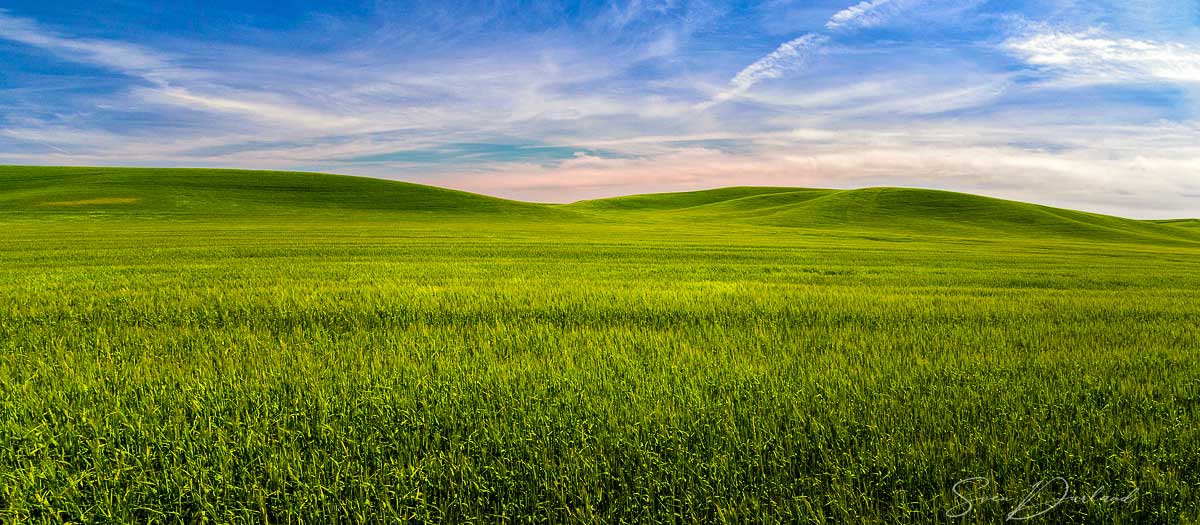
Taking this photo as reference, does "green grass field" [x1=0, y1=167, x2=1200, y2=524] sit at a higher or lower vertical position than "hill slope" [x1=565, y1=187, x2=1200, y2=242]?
lower

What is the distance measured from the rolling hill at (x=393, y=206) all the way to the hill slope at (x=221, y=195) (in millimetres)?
122

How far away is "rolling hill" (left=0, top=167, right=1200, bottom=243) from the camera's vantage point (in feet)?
181

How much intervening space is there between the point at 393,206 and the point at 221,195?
2151 cm

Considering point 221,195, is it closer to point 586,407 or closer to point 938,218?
point 586,407

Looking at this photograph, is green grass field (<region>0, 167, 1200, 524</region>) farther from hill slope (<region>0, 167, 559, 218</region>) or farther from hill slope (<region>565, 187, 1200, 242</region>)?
hill slope (<region>565, 187, 1200, 242</region>)

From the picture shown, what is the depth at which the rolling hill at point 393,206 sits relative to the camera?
55062 mm

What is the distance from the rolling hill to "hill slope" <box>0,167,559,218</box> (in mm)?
122

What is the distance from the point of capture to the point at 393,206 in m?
64.9

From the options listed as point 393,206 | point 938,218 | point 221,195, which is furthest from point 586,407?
point 938,218

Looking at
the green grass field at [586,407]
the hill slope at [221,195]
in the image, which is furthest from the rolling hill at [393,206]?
the green grass field at [586,407]

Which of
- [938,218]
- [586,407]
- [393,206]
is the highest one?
[938,218]

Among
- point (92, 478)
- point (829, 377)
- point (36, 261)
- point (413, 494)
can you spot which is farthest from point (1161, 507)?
point (36, 261)

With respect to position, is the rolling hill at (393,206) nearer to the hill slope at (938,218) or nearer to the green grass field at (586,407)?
the hill slope at (938,218)

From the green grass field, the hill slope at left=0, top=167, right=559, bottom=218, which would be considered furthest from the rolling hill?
the green grass field
